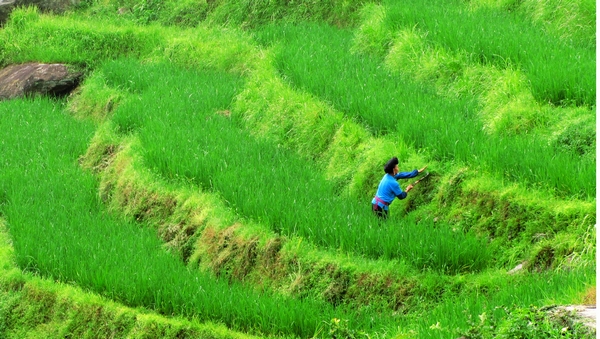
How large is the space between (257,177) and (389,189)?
1.71m

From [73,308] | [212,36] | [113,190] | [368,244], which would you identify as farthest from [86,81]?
[368,244]

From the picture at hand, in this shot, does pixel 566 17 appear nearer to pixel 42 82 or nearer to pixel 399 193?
pixel 399 193

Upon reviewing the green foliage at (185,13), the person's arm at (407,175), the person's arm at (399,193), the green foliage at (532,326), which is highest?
the green foliage at (532,326)

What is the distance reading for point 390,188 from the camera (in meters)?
8.73

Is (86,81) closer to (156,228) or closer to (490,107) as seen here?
(156,228)

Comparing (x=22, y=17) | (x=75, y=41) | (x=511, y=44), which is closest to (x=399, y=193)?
(x=511, y=44)

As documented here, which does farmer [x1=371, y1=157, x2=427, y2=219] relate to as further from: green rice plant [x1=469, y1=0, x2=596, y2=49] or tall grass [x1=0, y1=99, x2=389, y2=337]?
green rice plant [x1=469, y1=0, x2=596, y2=49]

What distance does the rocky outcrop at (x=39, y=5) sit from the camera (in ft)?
58.8

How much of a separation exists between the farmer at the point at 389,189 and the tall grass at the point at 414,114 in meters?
0.57

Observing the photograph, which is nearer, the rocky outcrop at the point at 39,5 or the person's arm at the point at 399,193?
the person's arm at the point at 399,193

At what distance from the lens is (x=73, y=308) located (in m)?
8.76

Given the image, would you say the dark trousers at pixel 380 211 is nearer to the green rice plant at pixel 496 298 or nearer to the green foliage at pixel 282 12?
the green rice plant at pixel 496 298

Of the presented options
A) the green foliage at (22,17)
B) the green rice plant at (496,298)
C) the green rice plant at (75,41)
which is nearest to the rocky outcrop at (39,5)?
the green foliage at (22,17)

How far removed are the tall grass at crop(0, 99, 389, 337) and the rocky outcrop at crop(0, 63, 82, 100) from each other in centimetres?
208
